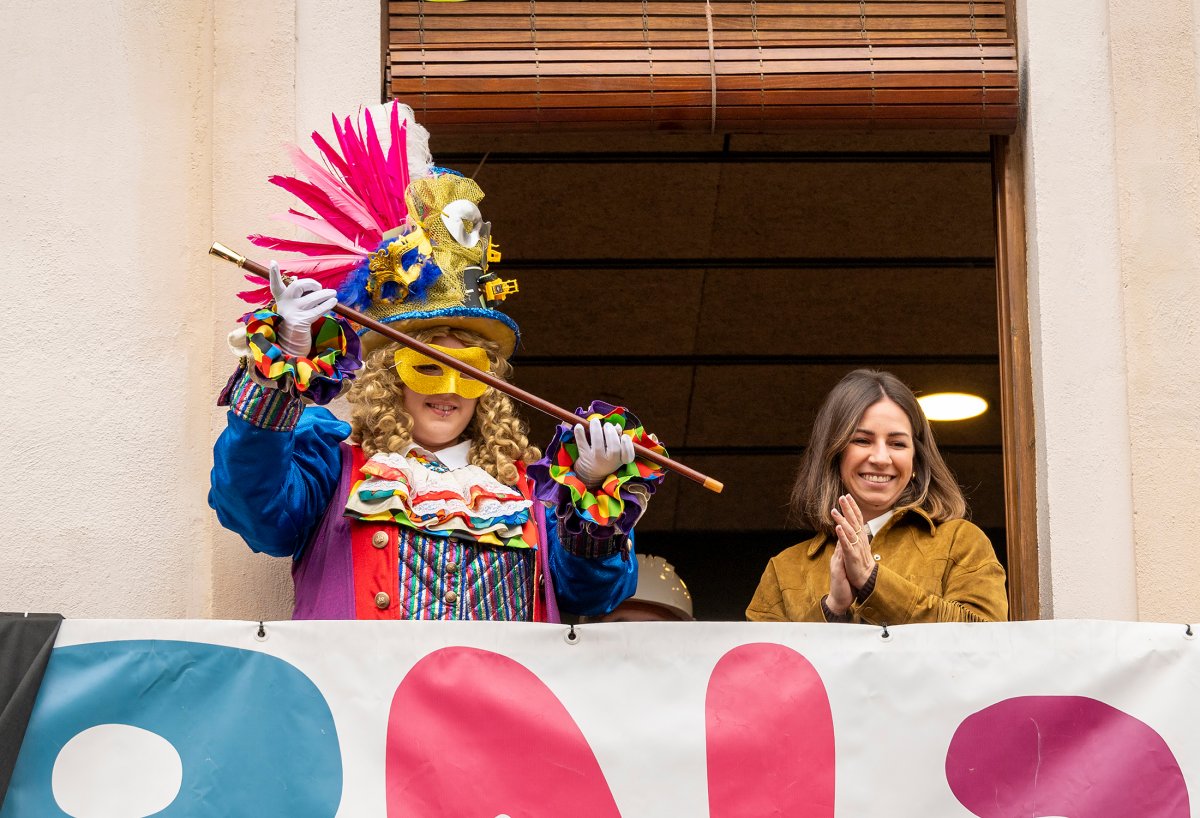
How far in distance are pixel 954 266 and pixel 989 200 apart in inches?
17.2

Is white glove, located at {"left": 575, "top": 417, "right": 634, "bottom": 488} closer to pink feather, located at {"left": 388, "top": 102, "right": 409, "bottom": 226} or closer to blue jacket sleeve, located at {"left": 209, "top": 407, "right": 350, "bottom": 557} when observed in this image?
blue jacket sleeve, located at {"left": 209, "top": 407, "right": 350, "bottom": 557}

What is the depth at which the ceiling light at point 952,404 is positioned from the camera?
838 cm

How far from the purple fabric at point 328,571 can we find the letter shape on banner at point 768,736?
87cm

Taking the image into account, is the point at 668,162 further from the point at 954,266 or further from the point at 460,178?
the point at 460,178

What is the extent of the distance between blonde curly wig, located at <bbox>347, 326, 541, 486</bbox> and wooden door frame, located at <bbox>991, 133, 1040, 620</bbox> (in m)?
1.23

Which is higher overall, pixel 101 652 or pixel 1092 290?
pixel 1092 290

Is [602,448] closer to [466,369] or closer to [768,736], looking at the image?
[466,369]

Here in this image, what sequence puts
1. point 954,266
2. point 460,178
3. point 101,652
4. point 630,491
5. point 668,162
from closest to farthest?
point 101,652 < point 630,491 < point 460,178 < point 668,162 < point 954,266

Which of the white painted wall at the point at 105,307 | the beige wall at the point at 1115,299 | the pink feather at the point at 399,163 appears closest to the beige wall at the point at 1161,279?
the beige wall at the point at 1115,299

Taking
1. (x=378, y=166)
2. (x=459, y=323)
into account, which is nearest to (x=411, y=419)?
(x=459, y=323)

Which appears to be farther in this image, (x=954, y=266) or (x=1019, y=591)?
(x=954, y=266)

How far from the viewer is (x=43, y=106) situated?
4.73m

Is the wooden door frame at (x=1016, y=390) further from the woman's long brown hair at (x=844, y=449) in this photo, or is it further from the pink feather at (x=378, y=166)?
the pink feather at (x=378, y=166)

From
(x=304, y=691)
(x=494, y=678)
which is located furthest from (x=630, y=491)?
(x=304, y=691)
